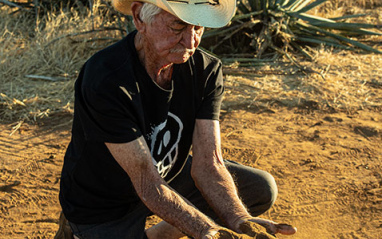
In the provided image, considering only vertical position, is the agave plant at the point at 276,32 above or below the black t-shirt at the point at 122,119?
below

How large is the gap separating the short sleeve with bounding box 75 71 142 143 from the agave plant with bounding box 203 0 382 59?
362 centimetres

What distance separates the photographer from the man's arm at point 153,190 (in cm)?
200

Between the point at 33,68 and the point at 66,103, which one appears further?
the point at 33,68

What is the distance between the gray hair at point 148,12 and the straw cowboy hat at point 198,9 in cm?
3

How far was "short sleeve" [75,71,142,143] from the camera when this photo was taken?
1978mm

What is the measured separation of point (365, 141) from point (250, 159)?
3.16 feet

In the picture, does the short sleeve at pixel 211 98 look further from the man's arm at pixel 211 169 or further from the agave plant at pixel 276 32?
the agave plant at pixel 276 32

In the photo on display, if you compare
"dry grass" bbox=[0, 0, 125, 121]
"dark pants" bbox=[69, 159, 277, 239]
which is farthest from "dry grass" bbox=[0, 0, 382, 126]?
"dark pants" bbox=[69, 159, 277, 239]

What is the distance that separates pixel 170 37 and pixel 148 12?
0.13 meters

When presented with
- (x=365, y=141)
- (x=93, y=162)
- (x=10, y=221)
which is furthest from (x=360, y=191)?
(x=10, y=221)

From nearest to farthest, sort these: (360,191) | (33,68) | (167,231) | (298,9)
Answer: (167,231) < (360,191) < (33,68) < (298,9)

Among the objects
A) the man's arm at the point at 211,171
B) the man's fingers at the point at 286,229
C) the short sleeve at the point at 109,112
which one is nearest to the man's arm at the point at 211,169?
the man's arm at the point at 211,171

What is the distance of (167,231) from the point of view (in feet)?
8.49

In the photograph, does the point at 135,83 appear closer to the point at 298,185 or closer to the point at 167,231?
the point at 167,231
